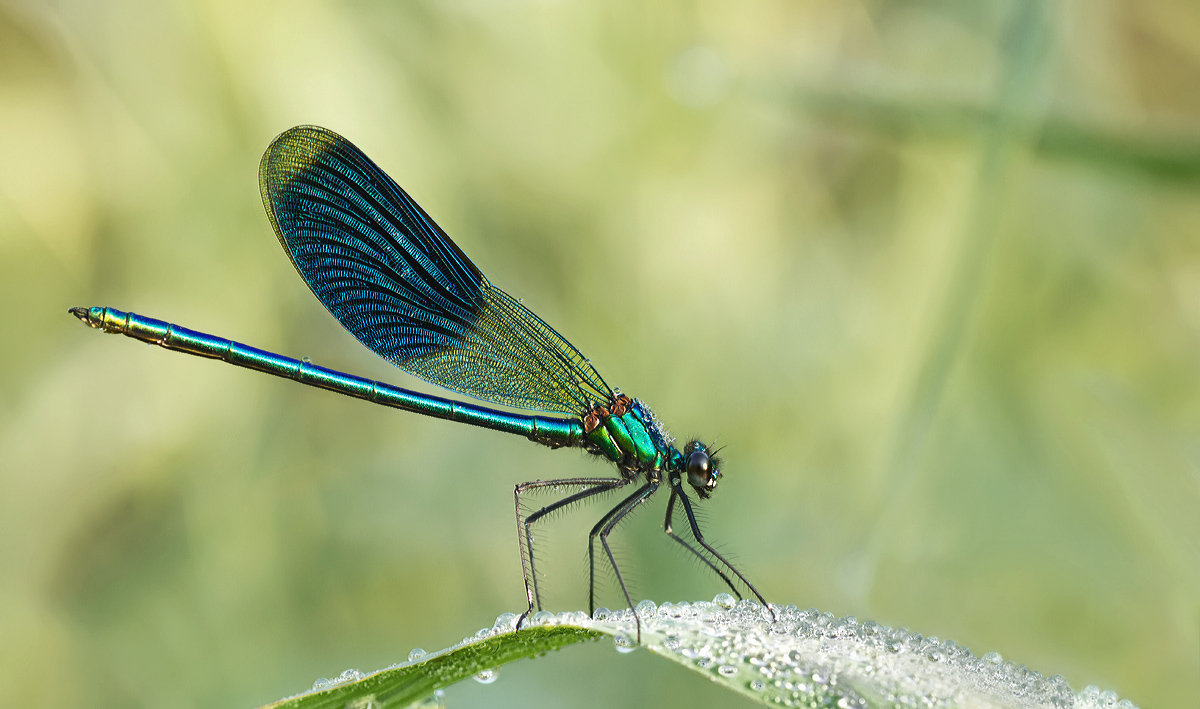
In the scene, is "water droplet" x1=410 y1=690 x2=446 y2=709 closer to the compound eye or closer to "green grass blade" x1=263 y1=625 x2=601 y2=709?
"green grass blade" x1=263 y1=625 x2=601 y2=709

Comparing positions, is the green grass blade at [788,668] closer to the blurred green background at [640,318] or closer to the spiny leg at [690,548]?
the spiny leg at [690,548]

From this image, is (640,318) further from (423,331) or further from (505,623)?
(505,623)

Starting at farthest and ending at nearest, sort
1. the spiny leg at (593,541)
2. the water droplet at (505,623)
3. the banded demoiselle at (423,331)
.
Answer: the banded demoiselle at (423,331) → the spiny leg at (593,541) → the water droplet at (505,623)

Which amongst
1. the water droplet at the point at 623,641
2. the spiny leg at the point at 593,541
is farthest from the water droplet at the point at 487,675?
the spiny leg at the point at 593,541

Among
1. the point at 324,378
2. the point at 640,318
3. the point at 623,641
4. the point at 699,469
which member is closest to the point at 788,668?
the point at 623,641

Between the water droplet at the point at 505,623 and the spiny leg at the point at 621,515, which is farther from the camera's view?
the spiny leg at the point at 621,515

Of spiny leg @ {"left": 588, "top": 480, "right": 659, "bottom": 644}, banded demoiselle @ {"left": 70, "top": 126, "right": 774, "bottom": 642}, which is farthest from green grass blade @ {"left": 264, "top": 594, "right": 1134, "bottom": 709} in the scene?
banded demoiselle @ {"left": 70, "top": 126, "right": 774, "bottom": 642}
